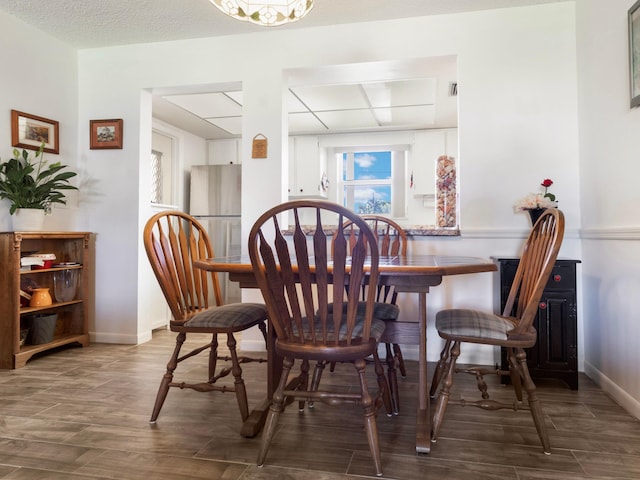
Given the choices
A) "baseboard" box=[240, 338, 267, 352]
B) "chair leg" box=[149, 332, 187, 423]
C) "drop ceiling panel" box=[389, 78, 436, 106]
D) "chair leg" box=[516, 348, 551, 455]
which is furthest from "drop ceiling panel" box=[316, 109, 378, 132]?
"chair leg" box=[516, 348, 551, 455]

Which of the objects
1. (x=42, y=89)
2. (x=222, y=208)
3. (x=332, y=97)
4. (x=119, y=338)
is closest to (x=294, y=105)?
(x=332, y=97)

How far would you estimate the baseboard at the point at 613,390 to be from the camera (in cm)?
187

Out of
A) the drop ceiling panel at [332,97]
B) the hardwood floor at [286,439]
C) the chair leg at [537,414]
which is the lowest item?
the hardwood floor at [286,439]

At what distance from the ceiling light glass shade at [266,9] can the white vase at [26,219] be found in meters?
1.97

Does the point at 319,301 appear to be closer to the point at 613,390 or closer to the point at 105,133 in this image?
the point at 613,390

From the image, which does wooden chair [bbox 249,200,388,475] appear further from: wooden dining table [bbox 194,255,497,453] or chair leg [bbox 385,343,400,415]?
chair leg [bbox 385,343,400,415]

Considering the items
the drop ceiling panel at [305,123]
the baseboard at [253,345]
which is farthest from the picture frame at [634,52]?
the drop ceiling panel at [305,123]

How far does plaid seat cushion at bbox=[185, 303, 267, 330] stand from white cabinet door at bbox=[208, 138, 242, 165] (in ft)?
12.7

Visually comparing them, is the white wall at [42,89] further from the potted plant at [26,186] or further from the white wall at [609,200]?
the white wall at [609,200]

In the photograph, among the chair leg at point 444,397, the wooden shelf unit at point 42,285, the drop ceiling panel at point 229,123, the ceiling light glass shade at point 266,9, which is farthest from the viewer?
the drop ceiling panel at point 229,123

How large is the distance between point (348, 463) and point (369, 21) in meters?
2.74

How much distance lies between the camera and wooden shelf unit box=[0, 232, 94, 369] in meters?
2.61

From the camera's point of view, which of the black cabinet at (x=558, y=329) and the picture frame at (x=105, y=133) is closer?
the black cabinet at (x=558, y=329)

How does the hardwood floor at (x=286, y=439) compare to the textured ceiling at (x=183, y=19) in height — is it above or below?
below
